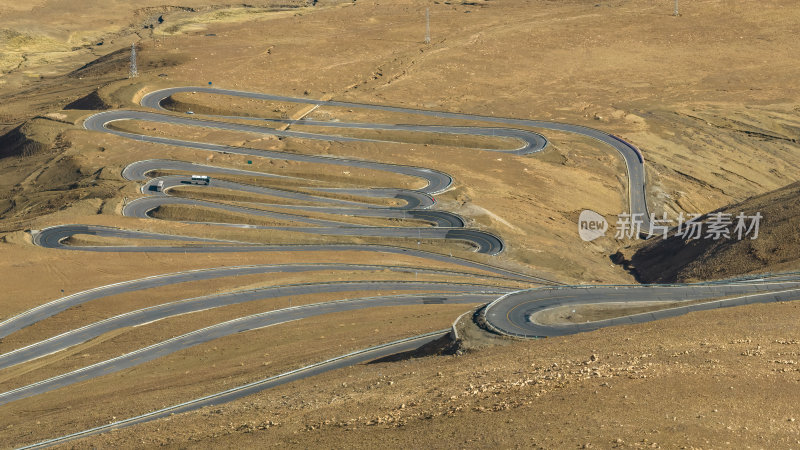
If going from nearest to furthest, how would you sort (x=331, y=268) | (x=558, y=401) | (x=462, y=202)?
(x=558, y=401), (x=331, y=268), (x=462, y=202)

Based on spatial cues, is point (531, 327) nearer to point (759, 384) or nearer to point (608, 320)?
point (608, 320)

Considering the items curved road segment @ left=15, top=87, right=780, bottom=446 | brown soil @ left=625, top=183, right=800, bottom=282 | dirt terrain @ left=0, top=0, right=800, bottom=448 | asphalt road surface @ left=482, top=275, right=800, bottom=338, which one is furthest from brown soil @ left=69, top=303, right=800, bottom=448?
brown soil @ left=625, top=183, right=800, bottom=282

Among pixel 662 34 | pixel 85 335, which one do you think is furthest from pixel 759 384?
pixel 662 34

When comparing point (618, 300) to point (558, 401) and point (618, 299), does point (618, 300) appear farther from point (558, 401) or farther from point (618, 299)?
point (558, 401)

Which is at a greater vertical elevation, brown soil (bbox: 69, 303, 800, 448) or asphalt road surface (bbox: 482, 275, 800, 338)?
brown soil (bbox: 69, 303, 800, 448)

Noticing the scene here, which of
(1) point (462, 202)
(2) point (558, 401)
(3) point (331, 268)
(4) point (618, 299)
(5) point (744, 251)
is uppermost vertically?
(2) point (558, 401)

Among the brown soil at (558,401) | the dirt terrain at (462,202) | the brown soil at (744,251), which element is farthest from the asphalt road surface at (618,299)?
the brown soil at (744,251)

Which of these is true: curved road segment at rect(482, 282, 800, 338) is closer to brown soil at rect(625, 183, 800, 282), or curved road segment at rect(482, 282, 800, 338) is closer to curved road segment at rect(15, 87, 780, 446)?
curved road segment at rect(15, 87, 780, 446)

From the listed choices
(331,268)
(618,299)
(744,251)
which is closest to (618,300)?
(618,299)

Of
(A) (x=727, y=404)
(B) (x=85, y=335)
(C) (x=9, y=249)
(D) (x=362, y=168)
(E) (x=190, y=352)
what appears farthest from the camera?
(D) (x=362, y=168)
